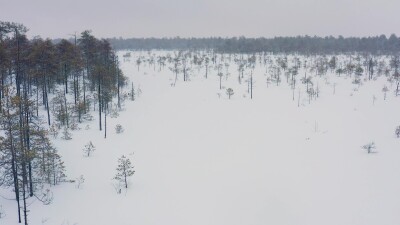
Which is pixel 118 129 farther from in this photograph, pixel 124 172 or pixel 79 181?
pixel 124 172

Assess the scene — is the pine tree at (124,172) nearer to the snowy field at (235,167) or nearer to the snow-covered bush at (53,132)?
the snowy field at (235,167)

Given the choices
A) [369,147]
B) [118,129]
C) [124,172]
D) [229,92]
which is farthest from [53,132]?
[229,92]

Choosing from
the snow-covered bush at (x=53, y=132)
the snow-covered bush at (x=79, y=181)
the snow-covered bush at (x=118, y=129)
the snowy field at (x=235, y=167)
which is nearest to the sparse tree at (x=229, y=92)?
the snowy field at (x=235, y=167)

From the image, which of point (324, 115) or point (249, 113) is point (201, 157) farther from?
point (324, 115)

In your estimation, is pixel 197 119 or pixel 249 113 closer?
pixel 197 119

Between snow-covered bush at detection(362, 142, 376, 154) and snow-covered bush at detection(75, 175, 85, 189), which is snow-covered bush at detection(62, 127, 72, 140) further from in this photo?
snow-covered bush at detection(362, 142, 376, 154)

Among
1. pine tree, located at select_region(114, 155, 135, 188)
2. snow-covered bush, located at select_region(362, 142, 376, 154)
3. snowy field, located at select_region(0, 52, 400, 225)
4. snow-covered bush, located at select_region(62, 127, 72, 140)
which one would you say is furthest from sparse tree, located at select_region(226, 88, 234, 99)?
pine tree, located at select_region(114, 155, 135, 188)

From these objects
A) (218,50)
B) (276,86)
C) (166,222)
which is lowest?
(166,222)

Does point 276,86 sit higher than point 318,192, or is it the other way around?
point 276,86

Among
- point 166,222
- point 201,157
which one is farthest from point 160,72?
point 166,222
